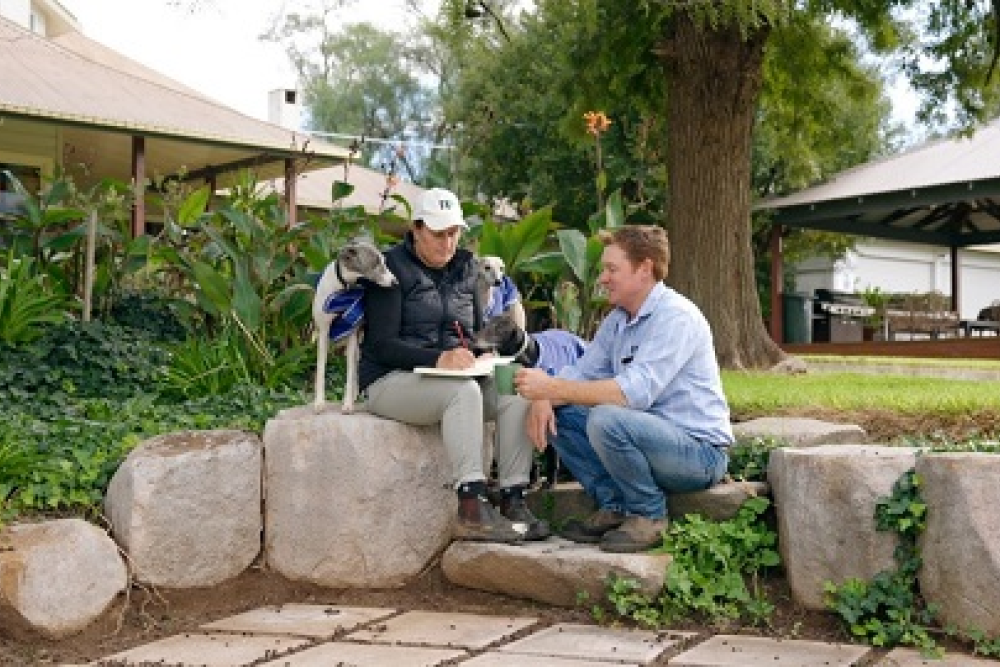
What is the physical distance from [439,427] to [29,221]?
386cm

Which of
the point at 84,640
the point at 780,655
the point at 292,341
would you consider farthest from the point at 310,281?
the point at 780,655

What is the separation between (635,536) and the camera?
4.48 meters

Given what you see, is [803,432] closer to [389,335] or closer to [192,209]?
[389,335]

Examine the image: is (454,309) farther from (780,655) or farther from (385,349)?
(780,655)

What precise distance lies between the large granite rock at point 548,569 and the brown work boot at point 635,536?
0.16ft

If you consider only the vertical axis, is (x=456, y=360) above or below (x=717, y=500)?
above

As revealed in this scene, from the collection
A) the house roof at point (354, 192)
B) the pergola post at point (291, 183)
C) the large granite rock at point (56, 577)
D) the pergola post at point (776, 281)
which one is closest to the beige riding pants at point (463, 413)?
the large granite rock at point (56, 577)

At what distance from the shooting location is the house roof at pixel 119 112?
41.8ft

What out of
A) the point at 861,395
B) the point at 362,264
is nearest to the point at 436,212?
the point at 362,264

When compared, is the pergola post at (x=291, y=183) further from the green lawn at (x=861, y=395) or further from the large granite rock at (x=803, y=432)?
the large granite rock at (x=803, y=432)

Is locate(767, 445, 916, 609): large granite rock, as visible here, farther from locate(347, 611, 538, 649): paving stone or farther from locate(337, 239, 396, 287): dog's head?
locate(337, 239, 396, 287): dog's head

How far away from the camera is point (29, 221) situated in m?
7.70

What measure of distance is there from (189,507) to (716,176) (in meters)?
5.91

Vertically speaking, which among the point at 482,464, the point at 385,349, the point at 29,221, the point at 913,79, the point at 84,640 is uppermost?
the point at 913,79
